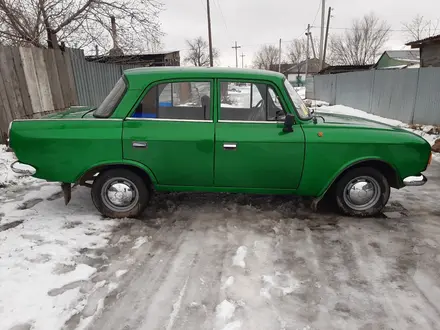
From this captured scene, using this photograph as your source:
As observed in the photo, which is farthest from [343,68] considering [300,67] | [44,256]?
[300,67]

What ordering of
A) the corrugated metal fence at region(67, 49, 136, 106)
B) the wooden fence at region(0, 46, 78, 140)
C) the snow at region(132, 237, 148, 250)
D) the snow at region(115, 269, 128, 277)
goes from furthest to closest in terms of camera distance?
the corrugated metal fence at region(67, 49, 136, 106) < the wooden fence at region(0, 46, 78, 140) < the snow at region(132, 237, 148, 250) < the snow at region(115, 269, 128, 277)

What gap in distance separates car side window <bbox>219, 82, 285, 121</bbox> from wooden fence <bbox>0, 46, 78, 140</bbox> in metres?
5.15

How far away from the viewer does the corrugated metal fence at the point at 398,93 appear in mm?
11570

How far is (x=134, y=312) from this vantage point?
257cm

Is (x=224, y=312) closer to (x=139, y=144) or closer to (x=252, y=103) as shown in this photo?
(x=139, y=144)

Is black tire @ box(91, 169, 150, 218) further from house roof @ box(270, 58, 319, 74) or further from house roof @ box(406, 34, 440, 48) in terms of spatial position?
house roof @ box(270, 58, 319, 74)

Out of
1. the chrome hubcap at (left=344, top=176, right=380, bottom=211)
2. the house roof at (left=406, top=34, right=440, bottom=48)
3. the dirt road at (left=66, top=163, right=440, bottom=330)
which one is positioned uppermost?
the house roof at (left=406, top=34, right=440, bottom=48)

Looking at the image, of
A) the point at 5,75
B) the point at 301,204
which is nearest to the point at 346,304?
the point at 301,204

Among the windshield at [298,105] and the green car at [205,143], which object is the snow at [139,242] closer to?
the green car at [205,143]

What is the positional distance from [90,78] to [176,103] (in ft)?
23.8

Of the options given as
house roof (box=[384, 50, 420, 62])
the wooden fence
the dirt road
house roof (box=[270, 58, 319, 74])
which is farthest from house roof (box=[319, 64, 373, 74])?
house roof (box=[270, 58, 319, 74])

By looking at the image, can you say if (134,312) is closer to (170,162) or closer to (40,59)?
(170,162)

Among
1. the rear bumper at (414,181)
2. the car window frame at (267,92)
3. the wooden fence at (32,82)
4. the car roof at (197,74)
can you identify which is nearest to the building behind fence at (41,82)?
the wooden fence at (32,82)

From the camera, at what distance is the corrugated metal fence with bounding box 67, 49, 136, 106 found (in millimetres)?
9328
